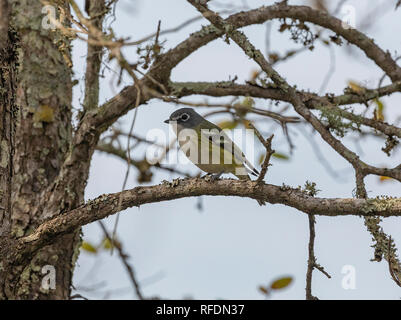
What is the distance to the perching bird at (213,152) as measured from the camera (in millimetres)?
6188

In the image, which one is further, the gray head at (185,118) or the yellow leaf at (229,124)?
the gray head at (185,118)

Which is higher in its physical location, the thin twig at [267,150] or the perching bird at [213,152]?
the perching bird at [213,152]

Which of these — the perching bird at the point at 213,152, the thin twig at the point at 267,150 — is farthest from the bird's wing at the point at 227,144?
the thin twig at the point at 267,150

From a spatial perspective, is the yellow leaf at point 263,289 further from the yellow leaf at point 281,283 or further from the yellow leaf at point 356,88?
the yellow leaf at point 356,88

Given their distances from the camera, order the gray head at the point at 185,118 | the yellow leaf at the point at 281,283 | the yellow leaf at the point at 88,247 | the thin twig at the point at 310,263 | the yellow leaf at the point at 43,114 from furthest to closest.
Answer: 1. the gray head at the point at 185,118
2. the yellow leaf at the point at 88,247
3. the yellow leaf at the point at 43,114
4. the yellow leaf at the point at 281,283
5. the thin twig at the point at 310,263

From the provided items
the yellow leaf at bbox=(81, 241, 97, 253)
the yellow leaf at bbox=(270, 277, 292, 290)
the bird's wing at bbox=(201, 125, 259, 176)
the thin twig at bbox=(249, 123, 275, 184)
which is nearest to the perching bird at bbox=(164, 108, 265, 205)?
the bird's wing at bbox=(201, 125, 259, 176)

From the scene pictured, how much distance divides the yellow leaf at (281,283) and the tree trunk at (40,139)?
6.15 ft

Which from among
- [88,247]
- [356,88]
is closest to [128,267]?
[88,247]

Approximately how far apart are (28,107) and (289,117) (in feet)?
8.04

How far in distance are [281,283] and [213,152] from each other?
136 cm

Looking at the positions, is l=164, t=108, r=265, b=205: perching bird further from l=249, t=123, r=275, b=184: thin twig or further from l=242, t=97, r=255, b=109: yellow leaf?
l=249, t=123, r=275, b=184: thin twig

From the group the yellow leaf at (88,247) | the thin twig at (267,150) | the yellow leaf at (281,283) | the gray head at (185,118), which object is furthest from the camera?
the gray head at (185,118)
